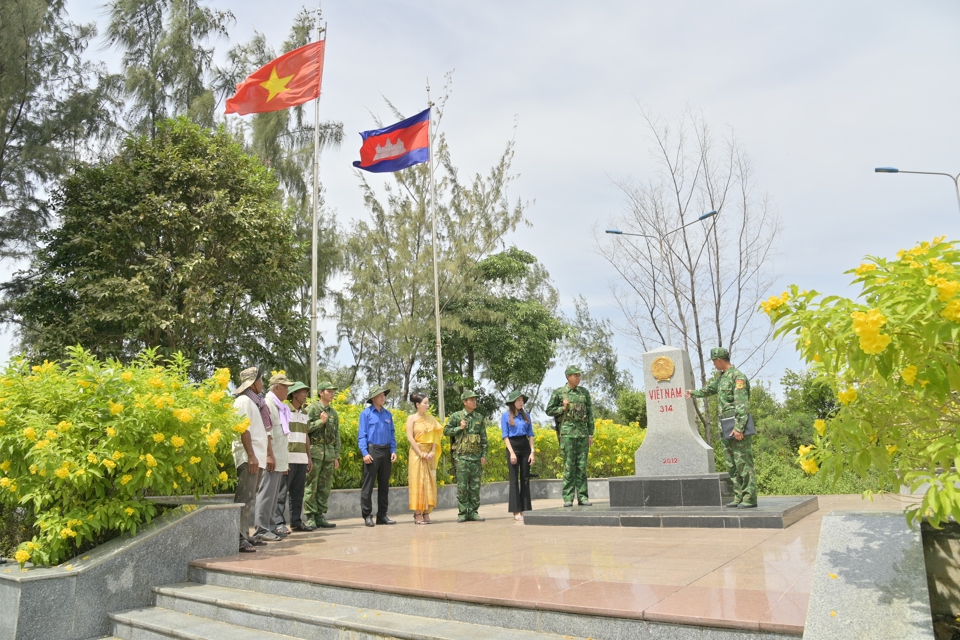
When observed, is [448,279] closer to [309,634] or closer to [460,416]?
[460,416]

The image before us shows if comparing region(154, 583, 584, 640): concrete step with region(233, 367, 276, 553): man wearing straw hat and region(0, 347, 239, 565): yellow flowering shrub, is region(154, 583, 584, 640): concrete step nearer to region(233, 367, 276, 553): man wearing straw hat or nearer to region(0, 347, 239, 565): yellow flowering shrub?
region(0, 347, 239, 565): yellow flowering shrub

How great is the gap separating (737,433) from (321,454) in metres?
5.09

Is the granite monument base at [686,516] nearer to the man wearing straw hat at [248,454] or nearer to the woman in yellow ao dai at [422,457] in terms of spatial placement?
the woman in yellow ao dai at [422,457]

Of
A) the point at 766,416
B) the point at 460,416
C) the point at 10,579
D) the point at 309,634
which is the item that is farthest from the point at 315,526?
the point at 766,416

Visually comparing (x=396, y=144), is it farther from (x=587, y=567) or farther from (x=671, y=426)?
(x=587, y=567)

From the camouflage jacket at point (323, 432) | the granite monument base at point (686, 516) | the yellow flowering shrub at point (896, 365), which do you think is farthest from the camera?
the camouflage jacket at point (323, 432)

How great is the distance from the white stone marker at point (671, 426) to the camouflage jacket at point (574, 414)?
0.88 meters

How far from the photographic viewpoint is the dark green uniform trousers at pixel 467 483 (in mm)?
9312

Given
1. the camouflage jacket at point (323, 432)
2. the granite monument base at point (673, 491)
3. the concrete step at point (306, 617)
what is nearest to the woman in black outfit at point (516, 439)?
the granite monument base at point (673, 491)

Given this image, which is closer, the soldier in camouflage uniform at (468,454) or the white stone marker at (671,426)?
the white stone marker at (671,426)

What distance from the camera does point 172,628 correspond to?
15.6 feet

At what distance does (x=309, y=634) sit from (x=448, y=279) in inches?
847

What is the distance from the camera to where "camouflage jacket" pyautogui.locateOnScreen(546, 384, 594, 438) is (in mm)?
9188

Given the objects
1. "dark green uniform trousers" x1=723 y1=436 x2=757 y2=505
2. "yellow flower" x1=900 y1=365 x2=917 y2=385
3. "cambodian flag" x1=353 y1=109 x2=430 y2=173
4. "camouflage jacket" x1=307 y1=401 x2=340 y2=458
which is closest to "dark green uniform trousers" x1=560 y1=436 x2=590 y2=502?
"dark green uniform trousers" x1=723 y1=436 x2=757 y2=505
